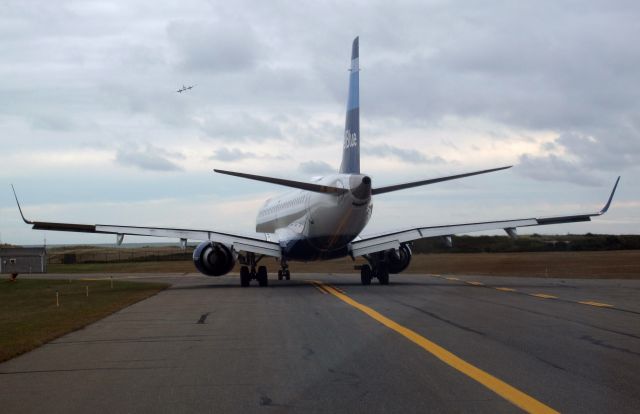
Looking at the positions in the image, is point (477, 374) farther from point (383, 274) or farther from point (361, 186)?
point (383, 274)

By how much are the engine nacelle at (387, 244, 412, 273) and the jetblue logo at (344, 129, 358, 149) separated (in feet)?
17.5

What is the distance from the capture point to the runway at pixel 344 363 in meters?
9.34

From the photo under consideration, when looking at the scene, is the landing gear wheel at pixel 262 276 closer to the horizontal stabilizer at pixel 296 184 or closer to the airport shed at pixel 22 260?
the horizontal stabilizer at pixel 296 184

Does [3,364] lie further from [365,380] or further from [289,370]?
[365,380]

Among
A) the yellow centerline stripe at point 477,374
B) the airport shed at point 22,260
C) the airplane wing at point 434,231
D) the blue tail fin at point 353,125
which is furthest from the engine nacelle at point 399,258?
the airport shed at point 22,260

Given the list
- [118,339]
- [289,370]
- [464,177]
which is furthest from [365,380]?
[464,177]

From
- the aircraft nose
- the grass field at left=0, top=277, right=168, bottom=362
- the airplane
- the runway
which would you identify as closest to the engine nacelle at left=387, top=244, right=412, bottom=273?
the airplane

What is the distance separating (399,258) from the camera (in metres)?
38.6

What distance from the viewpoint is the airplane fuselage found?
3272 cm

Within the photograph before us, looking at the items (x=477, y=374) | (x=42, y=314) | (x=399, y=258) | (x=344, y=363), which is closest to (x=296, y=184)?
(x=399, y=258)

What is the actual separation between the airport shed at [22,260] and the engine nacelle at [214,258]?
29913mm

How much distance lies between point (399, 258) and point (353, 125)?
6.68 meters

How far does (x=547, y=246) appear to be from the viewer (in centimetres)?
8269

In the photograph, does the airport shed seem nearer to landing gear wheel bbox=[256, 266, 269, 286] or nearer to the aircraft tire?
landing gear wheel bbox=[256, 266, 269, 286]
